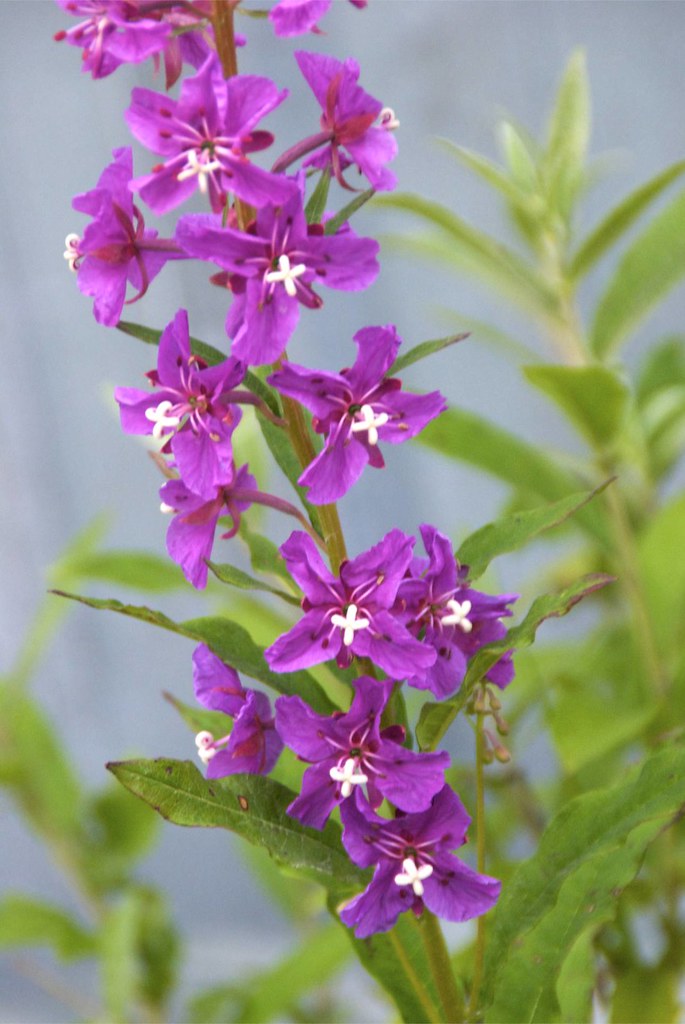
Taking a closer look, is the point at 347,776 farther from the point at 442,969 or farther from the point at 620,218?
the point at 620,218

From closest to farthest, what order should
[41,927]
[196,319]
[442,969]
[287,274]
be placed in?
[287,274]
[442,969]
[41,927]
[196,319]

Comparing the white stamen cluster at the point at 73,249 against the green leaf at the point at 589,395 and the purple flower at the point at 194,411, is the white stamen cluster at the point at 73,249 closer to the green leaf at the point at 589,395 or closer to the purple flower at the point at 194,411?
the purple flower at the point at 194,411

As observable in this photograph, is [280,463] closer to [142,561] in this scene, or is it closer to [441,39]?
[142,561]

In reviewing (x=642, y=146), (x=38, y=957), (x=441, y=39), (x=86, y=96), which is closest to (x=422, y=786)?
(x=642, y=146)

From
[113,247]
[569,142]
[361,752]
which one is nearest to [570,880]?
[361,752]

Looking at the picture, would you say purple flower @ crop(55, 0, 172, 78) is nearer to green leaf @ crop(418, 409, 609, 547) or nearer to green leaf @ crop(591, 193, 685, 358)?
green leaf @ crop(418, 409, 609, 547)

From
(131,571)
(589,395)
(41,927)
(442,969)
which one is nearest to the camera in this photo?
(442,969)
